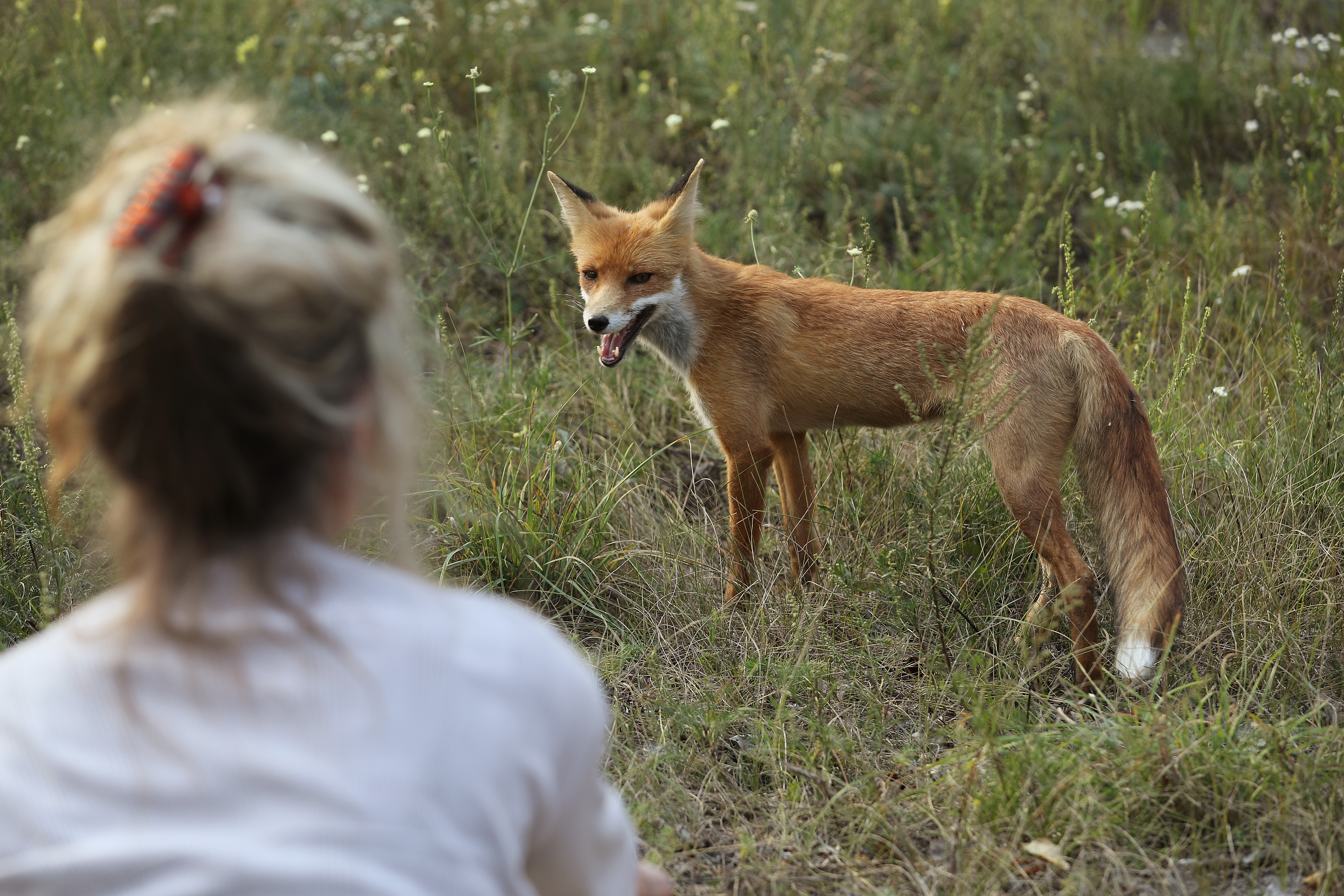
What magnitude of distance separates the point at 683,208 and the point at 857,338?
2.79ft

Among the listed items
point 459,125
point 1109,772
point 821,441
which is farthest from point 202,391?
point 459,125

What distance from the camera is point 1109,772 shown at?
2584 millimetres

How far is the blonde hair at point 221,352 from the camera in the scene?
35.7 inches

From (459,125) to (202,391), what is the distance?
5.21 metres

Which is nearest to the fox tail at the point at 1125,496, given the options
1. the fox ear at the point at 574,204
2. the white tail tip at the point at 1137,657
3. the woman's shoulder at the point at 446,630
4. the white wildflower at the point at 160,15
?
the white tail tip at the point at 1137,657

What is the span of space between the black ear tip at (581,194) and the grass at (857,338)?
178 mm

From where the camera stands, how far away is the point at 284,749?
0.93 m

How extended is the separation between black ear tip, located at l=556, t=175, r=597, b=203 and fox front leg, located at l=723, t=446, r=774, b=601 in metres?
1.18

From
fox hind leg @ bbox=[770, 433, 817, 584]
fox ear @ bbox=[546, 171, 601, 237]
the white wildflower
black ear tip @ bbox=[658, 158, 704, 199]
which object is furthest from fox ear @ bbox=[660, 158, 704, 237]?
the white wildflower

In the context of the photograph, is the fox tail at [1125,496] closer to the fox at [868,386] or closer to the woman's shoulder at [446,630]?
the fox at [868,386]

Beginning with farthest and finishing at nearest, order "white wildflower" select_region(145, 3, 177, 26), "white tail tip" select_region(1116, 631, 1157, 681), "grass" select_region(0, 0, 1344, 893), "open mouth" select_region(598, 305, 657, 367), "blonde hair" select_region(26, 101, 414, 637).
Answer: "white wildflower" select_region(145, 3, 177, 26) < "open mouth" select_region(598, 305, 657, 367) < "white tail tip" select_region(1116, 631, 1157, 681) < "grass" select_region(0, 0, 1344, 893) < "blonde hair" select_region(26, 101, 414, 637)

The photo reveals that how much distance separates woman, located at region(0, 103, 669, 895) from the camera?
91cm

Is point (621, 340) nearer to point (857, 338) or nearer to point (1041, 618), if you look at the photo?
point (857, 338)

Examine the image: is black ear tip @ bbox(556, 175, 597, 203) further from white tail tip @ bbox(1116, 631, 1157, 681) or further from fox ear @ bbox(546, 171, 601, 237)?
white tail tip @ bbox(1116, 631, 1157, 681)
